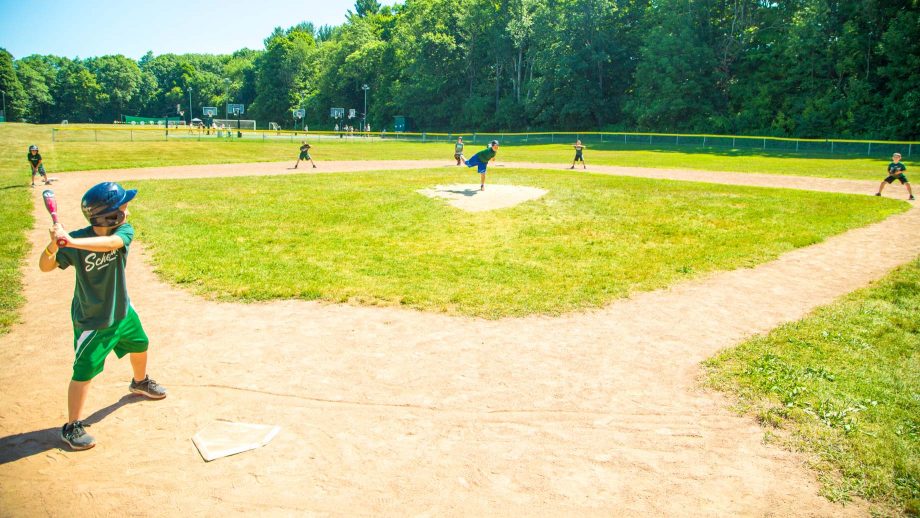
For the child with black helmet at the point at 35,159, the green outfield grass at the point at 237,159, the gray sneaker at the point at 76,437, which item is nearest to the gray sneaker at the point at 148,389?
the gray sneaker at the point at 76,437

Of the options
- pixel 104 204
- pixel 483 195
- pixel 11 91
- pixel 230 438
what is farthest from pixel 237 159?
pixel 11 91

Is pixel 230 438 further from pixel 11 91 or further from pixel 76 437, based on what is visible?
pixel 11 91

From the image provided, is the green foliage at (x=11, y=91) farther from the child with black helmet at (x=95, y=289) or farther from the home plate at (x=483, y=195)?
the child with black helmet at (x=95, y=289)

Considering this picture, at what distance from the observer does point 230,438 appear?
5.56 meters

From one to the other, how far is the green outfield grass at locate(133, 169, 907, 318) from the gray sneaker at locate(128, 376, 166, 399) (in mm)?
3698

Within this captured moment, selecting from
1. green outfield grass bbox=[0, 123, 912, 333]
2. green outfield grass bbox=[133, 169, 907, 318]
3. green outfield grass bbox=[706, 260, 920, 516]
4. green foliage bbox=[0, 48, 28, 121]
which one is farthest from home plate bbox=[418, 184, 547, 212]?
green foliage bbox=[0, 48, 28, 121]

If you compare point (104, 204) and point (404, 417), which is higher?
point (104, 204)

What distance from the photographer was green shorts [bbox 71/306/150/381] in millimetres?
5512

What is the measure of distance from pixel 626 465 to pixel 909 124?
2160 inches

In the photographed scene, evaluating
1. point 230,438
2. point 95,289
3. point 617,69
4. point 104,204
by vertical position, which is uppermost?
point 617,69

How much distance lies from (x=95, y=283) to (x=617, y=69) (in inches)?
3014

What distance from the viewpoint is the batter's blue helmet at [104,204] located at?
5.55 meters

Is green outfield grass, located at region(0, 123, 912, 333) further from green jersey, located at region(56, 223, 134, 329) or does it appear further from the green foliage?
the green foliage

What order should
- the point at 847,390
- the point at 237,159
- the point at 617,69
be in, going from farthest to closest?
the point at 617,69 → the point at 237,159 → the point at 847,390
